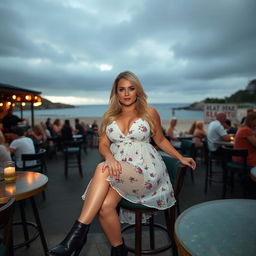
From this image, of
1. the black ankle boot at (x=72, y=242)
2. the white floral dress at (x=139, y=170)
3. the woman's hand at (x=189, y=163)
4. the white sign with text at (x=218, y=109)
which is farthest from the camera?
the white sign with text at (x=218, y=109)

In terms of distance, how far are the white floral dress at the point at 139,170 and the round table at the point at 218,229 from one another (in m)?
0.42

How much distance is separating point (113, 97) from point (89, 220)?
111 cm

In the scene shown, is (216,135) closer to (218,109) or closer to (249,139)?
(249,139)

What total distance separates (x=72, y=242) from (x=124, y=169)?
0.56 metres

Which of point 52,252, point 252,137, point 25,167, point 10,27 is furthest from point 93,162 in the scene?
point 10,27

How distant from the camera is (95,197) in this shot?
1.42 m

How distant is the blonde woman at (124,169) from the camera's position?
1.42m

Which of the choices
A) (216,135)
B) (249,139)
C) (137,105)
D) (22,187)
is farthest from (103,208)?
(216,135)

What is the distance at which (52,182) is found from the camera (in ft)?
15.3

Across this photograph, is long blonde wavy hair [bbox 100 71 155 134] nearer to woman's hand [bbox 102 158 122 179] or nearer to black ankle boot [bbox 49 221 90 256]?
woman's hand [bbox 102 158 122 179]

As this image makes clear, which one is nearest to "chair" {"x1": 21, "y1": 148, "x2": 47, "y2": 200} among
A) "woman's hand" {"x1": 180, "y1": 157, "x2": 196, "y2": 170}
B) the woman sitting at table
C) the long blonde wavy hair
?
the long blonde wavy hair

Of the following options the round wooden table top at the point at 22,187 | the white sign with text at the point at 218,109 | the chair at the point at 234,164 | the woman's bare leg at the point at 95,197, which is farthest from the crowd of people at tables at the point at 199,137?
the woman's bare leg at the point at 95,197

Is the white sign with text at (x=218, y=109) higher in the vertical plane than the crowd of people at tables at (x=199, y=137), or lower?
higher

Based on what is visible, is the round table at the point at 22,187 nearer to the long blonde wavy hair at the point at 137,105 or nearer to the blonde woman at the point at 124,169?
the blonde woman at the point at 124,169
